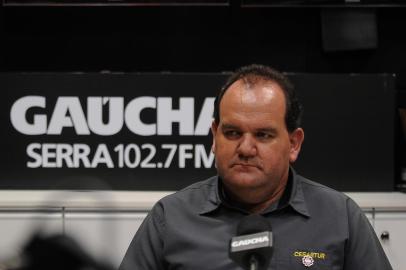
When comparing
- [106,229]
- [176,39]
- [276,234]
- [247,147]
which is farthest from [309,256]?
[176,39]

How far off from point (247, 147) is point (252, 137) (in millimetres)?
40

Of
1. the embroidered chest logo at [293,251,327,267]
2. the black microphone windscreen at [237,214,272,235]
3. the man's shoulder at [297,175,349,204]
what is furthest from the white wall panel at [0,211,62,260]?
the black microphone windscreen at [237,214,272,235]

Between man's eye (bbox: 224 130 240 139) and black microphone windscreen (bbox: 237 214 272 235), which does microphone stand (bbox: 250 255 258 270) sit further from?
man's eye (bbox: 224 130 240 139)

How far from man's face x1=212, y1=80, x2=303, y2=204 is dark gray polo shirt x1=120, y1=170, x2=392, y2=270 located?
0.10 metres

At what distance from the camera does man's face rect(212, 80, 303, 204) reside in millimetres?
1833

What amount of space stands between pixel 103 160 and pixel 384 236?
1.40m

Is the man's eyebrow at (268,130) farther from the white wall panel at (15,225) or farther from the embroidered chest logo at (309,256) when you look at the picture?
the white wall panel at (15,225)

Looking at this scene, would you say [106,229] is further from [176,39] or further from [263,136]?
[263,136]

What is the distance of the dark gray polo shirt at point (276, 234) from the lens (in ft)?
6.13

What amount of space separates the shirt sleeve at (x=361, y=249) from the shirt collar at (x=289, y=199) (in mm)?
128

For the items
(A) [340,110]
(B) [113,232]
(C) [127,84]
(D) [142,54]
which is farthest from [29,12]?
(A) [340,110]

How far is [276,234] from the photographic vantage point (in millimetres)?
1892

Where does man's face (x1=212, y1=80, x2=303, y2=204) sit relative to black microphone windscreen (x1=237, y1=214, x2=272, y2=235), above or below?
above

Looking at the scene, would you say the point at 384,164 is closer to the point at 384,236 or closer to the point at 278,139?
the point at 384,236
